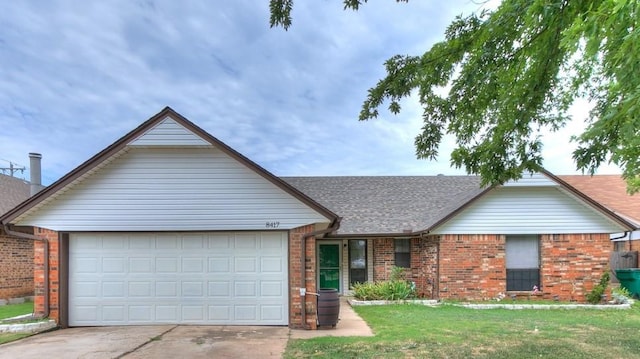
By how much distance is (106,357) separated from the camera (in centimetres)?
748

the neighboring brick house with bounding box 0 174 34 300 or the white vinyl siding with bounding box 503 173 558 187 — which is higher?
the white vinyl siding with bounding box 503 173 558 187

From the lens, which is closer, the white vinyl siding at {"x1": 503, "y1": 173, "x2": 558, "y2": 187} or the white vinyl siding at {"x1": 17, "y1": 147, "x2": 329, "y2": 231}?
the white vinyl siding at {"x1": 17, "y1": 147, "x2": 329, "y2": 231}

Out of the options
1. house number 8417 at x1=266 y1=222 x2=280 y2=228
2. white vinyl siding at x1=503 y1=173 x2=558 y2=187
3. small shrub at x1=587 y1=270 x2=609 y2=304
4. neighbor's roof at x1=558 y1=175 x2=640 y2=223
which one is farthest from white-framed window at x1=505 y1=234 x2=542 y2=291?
neighbor's roof at x1=558 y1=175 x2=640 y2=223

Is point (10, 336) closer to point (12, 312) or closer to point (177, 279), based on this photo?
point (177, 279)

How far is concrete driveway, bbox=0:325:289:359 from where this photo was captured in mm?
7691

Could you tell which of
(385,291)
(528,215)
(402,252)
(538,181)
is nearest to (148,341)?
(385,291)

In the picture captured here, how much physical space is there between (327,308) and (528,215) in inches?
328

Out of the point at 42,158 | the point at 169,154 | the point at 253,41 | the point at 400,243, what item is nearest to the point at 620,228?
the point at 400,243

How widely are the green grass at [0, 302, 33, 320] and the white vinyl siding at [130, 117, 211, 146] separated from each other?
652cm

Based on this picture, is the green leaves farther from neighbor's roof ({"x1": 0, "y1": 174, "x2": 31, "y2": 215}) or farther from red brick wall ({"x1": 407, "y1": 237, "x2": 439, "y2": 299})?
neighbor's roof ({"x1": 0, "y1": 174, "x2": 31, "y2": 215})

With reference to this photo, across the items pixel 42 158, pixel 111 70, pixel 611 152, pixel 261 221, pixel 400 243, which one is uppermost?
pixel 111 70

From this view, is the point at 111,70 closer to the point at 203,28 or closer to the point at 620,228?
the point at 203,28

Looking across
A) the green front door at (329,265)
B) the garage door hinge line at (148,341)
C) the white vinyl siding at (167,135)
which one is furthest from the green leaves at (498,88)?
the green front door at (329,265)

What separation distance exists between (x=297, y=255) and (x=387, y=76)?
4847 mm
